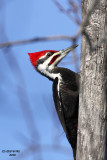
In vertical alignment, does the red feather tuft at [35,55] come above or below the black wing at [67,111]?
above

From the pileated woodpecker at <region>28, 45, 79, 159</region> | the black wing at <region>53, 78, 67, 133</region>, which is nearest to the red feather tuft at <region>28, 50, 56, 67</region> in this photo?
the pileated woodpecker at <region>28, 45, 79, 159</region>

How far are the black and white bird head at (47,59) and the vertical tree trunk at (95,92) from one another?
45.6 inches

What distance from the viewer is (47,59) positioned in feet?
12.8

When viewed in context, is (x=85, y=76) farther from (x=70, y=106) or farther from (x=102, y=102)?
(x=70, y=106)

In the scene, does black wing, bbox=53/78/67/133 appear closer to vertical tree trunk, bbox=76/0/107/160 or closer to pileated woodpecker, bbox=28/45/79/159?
pileated woodpecker, bbox=28/45/79/159

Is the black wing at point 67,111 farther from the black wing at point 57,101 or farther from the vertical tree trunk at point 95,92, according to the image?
the vertical tree trunk at point 95,92

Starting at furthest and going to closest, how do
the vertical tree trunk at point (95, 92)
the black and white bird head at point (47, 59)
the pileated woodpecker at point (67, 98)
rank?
1. the black and white bird head at point (47, 59)
2. the pileated woodpecker at point (67, 98)
3. the vertical tree trunk at point (95, 92)

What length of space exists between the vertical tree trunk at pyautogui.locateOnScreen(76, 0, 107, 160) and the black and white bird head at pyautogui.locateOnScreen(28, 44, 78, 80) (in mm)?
1159

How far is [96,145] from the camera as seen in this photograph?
2.65 meters

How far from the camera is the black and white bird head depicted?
3.86 meters

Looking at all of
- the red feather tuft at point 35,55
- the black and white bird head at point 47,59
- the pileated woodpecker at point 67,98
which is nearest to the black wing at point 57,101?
the pileated woodpecker at point 67,98

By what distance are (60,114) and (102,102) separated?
1.06m

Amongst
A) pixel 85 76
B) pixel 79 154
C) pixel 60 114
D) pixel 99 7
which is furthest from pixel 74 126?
pixel 99 7

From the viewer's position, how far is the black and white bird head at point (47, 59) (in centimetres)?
386
